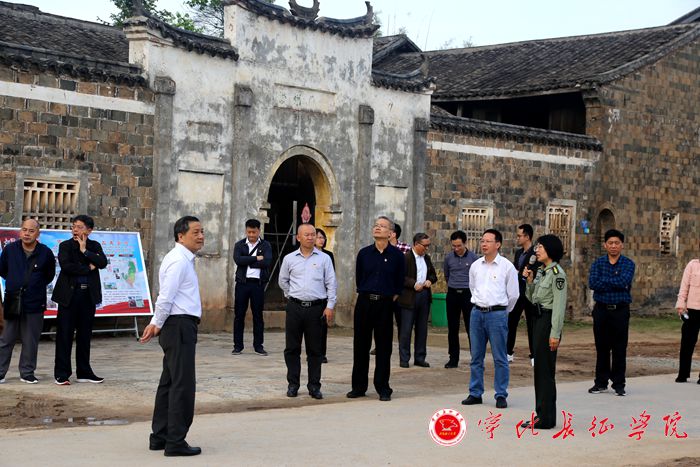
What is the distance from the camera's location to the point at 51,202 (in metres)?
16.5

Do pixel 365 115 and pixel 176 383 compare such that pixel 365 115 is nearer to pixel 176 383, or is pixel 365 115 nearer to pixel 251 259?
pixel 251 259

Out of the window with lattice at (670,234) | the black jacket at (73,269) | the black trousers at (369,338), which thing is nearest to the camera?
the black trousers at (369,338)

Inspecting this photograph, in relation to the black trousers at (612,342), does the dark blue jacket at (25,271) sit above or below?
above

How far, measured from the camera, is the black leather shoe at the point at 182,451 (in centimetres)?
834

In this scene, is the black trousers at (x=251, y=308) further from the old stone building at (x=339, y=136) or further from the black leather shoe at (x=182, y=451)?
the black leather shoe at (x=182, y=451)

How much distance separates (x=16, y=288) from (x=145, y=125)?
6094 millimetres

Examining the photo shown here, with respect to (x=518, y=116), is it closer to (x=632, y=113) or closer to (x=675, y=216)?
(x=632, y=113)

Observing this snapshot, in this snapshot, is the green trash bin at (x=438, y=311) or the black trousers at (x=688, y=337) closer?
the black trousers at (x=688, y=337)

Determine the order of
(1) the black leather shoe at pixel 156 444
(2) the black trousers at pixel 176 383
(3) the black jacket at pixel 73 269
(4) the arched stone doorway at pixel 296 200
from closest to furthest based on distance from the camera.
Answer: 1. (2) the black trousers at pixel 176 383
2. (1) the black leather shoe at pixel 156 444
3. (3) the black jacket at pixel 73 269
4. (4) the arched stone doorway at pixel 296 200

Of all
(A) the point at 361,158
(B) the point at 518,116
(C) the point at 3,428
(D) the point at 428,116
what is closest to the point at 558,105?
(B) the point at 518,116

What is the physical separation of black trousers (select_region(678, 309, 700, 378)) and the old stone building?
25.0ft

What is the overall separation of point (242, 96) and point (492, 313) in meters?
8.64

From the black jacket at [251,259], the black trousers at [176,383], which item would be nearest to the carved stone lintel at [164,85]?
the black jacket at [251,259]

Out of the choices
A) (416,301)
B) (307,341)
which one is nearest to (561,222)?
(416,301)
